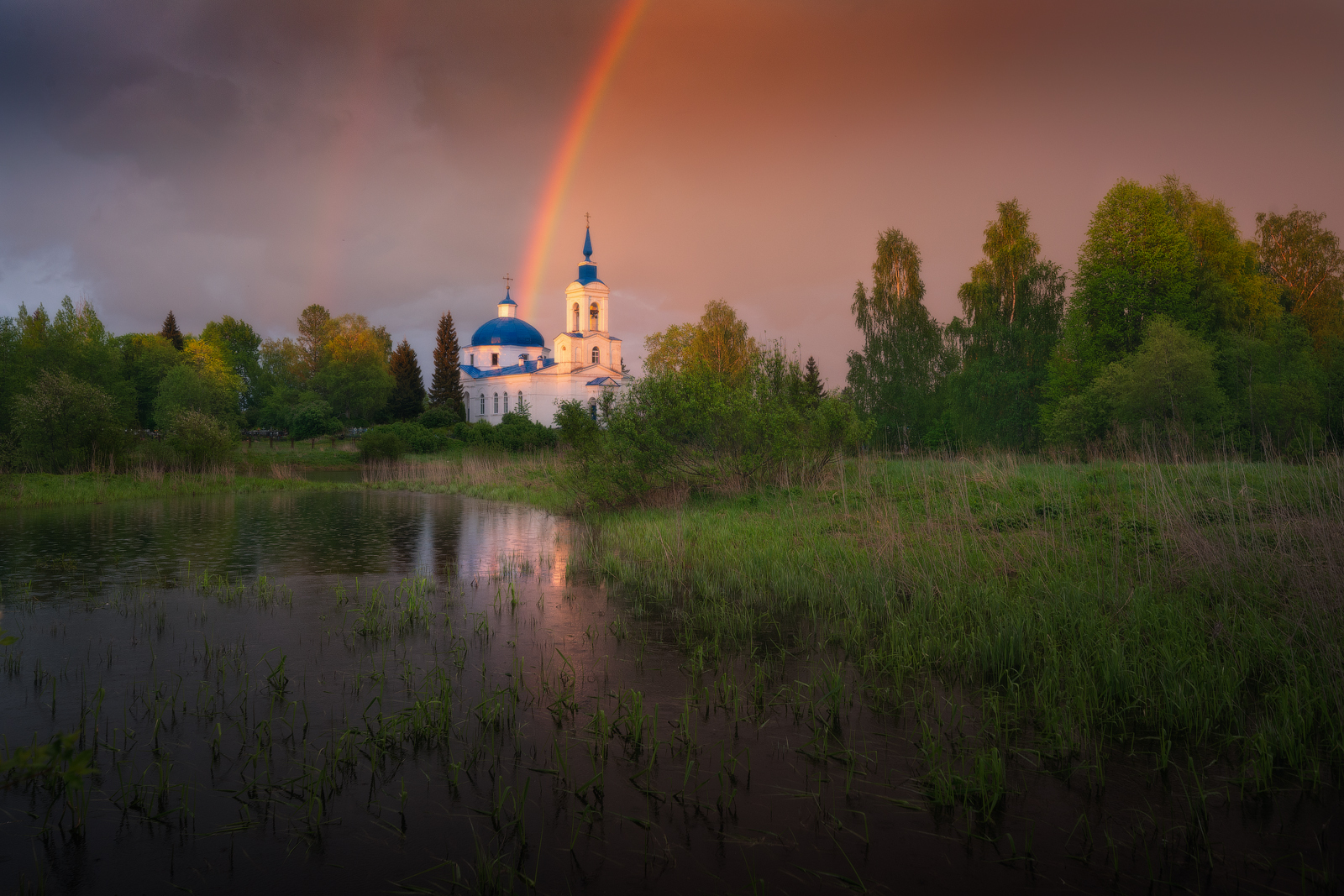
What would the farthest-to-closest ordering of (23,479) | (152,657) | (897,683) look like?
1. (23,479)
2. (152,657)
3. (897,683)

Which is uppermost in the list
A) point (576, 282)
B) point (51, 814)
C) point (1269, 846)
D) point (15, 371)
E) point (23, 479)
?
point (576, 282)

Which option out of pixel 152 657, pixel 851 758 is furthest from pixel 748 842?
→ pixel 152 657

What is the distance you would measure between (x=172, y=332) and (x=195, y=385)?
93.8 ft

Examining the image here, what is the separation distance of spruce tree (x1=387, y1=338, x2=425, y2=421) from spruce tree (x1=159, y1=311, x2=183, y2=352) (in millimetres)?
20567

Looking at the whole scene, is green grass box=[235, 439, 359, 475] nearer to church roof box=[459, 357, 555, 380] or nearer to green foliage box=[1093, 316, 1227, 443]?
church roof box=[459, 357, 555, 380]

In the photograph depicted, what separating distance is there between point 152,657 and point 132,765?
107 inches

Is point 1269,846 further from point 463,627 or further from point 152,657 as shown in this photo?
point 152,657

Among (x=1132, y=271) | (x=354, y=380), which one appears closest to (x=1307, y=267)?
(x=1132, y=271)

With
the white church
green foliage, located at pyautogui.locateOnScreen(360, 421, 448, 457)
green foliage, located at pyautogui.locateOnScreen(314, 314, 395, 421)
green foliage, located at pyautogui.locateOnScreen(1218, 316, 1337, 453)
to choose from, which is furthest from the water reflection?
the white church

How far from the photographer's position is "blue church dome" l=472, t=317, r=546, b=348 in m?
87.2

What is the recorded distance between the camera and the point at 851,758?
461 cm

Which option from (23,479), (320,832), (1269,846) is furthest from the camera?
(23,479)

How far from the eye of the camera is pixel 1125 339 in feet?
100

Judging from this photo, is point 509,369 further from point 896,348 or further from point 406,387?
point 896,348
